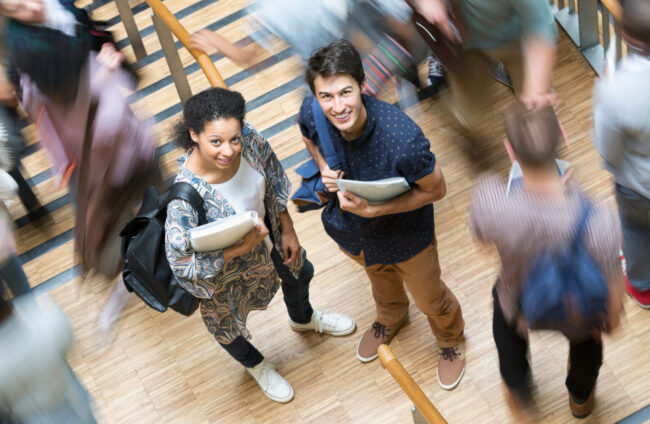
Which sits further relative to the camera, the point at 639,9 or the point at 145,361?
the point at 145,361

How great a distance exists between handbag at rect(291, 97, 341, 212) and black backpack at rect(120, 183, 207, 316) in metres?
0.52

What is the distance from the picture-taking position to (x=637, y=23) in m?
2.79

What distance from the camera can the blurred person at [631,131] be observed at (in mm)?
2846

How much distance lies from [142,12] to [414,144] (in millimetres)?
3573

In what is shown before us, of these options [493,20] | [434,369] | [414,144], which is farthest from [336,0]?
[434,369]

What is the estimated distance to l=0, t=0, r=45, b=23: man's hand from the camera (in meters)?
3.57

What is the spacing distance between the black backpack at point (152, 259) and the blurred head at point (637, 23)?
Result: 168cm

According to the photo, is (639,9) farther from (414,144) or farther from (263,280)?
(263,280)

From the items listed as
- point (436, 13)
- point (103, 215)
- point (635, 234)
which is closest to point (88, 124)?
point (103, 215)

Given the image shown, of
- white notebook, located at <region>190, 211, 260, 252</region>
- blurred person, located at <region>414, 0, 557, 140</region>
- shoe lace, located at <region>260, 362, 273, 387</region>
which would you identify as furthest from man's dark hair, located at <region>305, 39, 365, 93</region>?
shoe lace, located at <region>260, 362, 273, 387</region>

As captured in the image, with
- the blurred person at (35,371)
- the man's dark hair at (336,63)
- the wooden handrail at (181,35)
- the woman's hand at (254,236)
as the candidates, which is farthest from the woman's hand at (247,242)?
the wooden handrail at (181,35)

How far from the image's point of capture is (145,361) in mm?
4262

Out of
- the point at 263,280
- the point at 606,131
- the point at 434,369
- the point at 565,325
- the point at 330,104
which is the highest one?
the point at 330,104

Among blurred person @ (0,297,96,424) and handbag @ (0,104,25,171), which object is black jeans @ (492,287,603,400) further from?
handbag @ (0,104,25,171)
